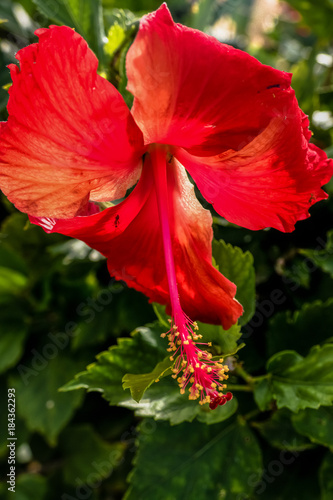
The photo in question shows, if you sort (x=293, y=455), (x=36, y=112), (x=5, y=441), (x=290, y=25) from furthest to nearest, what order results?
(x=290, y=25), (x=5, y=441), (x=293, y=455), (x=36, y=112)

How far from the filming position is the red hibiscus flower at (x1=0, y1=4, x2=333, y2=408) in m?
0.43

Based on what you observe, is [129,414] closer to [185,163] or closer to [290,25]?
[185,163]

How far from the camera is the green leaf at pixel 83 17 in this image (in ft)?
2.30

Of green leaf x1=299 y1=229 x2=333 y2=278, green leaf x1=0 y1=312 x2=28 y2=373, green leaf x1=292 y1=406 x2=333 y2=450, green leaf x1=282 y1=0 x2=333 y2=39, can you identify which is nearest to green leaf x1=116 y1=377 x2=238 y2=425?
green leaf x1=292 y1=406 x2=333 y2=450

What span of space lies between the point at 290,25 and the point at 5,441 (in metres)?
1.53

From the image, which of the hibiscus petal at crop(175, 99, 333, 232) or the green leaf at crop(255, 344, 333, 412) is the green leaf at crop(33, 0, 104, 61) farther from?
the green leaf at crop(255, 344, 333, 412)

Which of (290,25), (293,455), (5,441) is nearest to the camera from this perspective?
(293,455)

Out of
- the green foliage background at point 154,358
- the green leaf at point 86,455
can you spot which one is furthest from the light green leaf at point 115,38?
the green leaf at point 86,455

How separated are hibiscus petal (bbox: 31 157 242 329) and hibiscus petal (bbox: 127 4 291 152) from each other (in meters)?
0.10

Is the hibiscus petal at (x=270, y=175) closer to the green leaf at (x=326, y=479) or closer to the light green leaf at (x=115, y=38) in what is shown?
the light green leaf at (x=115, y=38)

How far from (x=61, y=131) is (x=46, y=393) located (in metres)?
0.67

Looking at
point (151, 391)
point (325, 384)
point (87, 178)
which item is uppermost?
point (87, 178)

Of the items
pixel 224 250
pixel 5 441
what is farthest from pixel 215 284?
pixel 5 441

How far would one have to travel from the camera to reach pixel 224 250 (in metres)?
0.64
